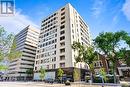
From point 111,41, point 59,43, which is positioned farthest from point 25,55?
point 111,41

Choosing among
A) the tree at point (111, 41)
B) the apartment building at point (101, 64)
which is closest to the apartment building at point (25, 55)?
the apartment building at point (101, 64)

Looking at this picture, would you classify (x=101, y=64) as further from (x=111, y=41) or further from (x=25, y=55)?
(x=25, y=55)

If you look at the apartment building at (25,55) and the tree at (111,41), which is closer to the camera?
the tree at (111,41)

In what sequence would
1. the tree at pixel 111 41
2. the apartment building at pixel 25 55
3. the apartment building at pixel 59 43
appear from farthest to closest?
the apartment building at pixel 25 55 → the apartment building at pixel 59 43 → the tree at pixel 111 41

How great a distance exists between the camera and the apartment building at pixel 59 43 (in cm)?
5353

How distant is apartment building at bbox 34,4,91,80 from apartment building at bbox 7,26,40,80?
24395 millimetres

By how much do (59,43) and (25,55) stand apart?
39.2m

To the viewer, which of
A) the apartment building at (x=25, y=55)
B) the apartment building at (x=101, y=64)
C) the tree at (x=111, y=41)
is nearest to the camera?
the tree at (x=111, y=41)

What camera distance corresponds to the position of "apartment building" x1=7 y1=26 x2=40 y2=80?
8762cm

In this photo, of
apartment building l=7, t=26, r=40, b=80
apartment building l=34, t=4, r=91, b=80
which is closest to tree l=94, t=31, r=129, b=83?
apartment building l=34, t=4, r=91, b=80

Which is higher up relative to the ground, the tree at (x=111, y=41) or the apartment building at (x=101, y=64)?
the tree at (x=111, y=41)

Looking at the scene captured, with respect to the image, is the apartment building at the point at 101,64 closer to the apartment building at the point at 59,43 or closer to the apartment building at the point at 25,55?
the apartment building at the point at 59,43

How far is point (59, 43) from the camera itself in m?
58.4

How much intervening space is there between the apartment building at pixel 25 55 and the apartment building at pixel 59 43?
24.4 meters
